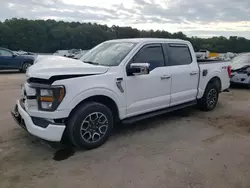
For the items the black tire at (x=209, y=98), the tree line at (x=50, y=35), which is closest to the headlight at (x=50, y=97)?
the black tire at (x=209, y=98)

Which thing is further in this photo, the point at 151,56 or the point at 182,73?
the point at 182,73

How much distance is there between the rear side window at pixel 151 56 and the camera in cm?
462

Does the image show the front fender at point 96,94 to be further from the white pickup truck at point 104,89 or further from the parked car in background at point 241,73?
the parked car in background at point 241,73

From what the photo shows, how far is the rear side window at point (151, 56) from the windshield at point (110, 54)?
205 mm

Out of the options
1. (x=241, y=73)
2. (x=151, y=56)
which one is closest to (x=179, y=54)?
(x=151, y=56)

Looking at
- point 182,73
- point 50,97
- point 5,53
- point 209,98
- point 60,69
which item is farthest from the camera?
point 5,53

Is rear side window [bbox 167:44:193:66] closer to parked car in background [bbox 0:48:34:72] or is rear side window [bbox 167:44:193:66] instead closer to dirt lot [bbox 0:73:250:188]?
dirt lot [bbox 0:73:250:188]

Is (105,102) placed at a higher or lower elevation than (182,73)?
lower

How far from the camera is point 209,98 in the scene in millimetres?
6352

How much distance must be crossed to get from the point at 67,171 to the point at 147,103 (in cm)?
200

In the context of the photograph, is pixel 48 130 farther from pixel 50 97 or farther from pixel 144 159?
pixel 144 159

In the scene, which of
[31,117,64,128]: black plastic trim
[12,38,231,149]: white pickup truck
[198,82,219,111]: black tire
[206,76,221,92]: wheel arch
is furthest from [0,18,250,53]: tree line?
[31,117,64,128]: black plastic trim

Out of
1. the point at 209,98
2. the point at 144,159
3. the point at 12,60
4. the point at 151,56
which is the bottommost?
the point at 144,159

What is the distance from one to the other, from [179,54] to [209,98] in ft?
5.33
